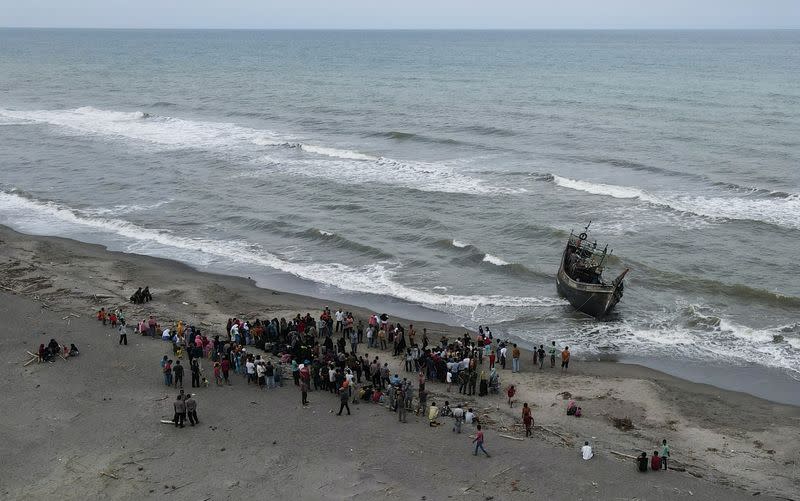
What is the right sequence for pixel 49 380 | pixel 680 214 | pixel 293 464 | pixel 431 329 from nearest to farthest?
pixel 293 464 < pixel 49 380 < pixel 431 329 < pixel 680 214

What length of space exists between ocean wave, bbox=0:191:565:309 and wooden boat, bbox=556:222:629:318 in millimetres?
1365

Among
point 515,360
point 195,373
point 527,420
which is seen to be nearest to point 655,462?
point 527,420

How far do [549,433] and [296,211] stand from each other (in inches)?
1118

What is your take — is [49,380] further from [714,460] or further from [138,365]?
[714,460]

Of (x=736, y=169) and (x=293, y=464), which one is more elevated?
(x=736, y=169)

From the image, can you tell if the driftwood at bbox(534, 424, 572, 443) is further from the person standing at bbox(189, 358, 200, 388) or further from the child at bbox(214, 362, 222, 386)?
the person standing at bbox(189, 358, 200, 388)

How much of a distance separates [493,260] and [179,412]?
67.9 feet

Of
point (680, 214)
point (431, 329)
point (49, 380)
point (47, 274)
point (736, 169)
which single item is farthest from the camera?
point (736, 169)

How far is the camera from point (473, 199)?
161ft

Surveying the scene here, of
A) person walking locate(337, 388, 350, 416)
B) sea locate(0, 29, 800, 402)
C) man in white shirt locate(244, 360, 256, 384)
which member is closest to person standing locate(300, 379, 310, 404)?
person walking locate(337, 388, 350, 416)

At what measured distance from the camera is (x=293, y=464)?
21.0 m

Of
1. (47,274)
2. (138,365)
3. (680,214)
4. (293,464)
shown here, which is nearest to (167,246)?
(47,274)

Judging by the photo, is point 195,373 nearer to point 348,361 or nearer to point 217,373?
point 217,373

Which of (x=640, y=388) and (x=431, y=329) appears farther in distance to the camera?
(x=431, y=329)
